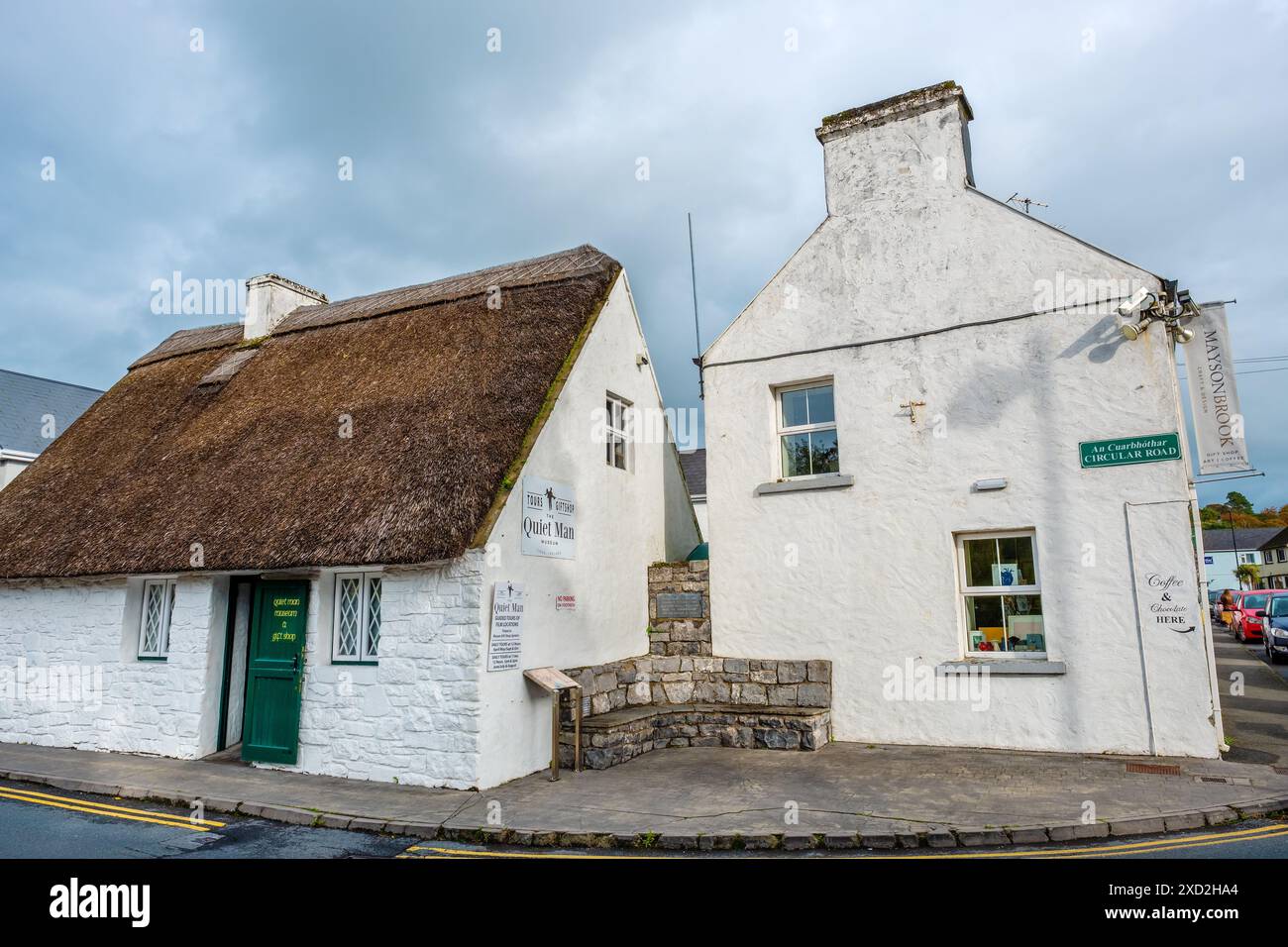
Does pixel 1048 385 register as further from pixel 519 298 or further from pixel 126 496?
Answer: pixel 126 496

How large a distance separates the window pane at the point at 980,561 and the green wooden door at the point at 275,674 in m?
8.48

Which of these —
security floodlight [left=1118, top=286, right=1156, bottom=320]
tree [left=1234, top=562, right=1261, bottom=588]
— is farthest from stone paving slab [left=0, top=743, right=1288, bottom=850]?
tree [left=1234, top=562, right=1261, bottom=588]

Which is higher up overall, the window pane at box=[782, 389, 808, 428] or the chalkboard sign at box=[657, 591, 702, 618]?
the window pane at box=[782, 389, 808, 428]

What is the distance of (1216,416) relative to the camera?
29.8 ft

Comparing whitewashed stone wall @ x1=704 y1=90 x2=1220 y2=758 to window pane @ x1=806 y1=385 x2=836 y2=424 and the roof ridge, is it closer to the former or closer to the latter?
window pane @ x1=806 y1=385 x2=836 y2=424

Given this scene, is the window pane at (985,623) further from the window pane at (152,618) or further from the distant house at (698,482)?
the distant house at (698,482)

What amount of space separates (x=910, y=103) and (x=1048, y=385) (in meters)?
4.48

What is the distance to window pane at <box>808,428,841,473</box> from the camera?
11.1 metres

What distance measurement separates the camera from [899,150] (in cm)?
1102

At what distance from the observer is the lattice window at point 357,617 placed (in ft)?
30.0

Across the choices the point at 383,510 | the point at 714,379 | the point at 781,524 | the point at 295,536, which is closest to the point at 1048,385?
the point at 781,524

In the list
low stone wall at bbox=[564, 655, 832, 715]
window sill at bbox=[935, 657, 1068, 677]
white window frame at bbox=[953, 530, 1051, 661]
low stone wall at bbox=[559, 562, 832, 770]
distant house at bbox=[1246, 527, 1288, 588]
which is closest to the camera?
window sill at bbox=[935, 657, 1068, 677]

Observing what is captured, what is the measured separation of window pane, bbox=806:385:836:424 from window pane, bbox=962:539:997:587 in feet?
8.50
